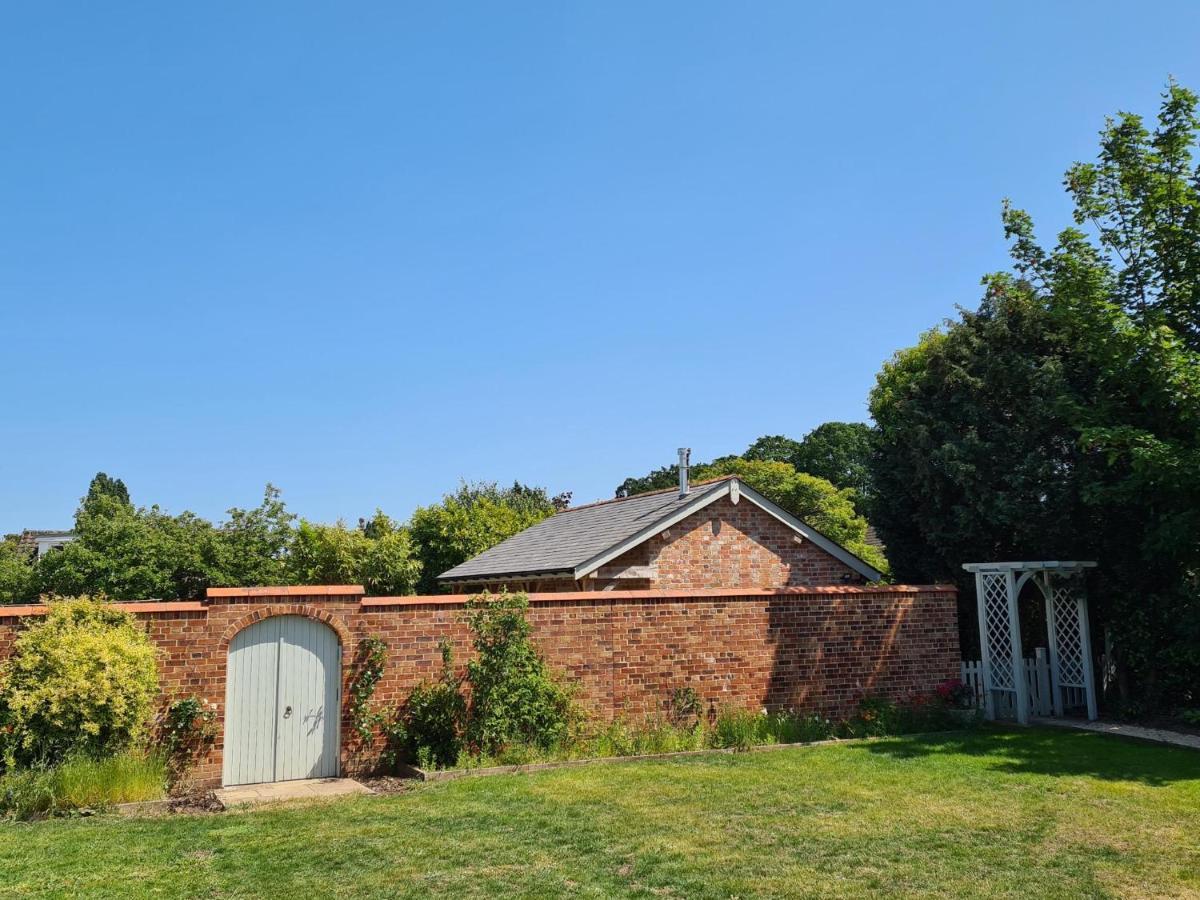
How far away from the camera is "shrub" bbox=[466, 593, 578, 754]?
39.6 feet

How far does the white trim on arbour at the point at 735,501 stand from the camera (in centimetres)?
1822

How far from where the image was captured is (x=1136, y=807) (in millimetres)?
9562

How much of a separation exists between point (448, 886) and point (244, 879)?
1608 millimetres

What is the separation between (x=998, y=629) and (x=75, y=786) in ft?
46.2

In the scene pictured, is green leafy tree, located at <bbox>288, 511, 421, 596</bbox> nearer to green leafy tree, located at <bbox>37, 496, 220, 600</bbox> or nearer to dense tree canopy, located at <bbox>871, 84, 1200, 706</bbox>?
green leafy tree, located at <bbox>37, 496, 220, 600</bbox>


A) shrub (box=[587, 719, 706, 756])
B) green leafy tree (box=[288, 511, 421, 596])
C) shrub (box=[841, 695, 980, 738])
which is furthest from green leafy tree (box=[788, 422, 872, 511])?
shrub (box=[587, 719, 706, 756])

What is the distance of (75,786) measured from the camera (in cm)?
960

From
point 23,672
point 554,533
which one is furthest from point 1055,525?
point 23,672

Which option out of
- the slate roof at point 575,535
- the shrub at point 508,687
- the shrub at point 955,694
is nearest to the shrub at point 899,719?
the shrub at point 955,694

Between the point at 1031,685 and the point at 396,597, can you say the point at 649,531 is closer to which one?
the point at 396,597

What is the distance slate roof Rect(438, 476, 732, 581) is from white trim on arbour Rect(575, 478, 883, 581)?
0.10 m

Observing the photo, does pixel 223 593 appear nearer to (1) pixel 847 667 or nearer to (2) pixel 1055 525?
(1) pixel 847 667

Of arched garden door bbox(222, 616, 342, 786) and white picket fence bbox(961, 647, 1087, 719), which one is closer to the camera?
arched garden door bbox(222, 616, 342, 786)

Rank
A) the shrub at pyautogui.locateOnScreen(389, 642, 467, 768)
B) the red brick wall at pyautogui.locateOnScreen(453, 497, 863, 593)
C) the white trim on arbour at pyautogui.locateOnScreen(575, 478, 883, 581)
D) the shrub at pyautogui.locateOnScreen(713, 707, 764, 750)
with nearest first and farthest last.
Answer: the shrub at pyautogui.locateOnScreen(389, 642, 467, 768) < the shrub at pyautogui.locateOnScreen(713, 707, 764, 750) < the white trim on arbour at pyautogui.locateOnScreen(575, 478, 883, 581) < the red brick wall at pyautogui.locateOnScreen(453, 497, 863, 593)
